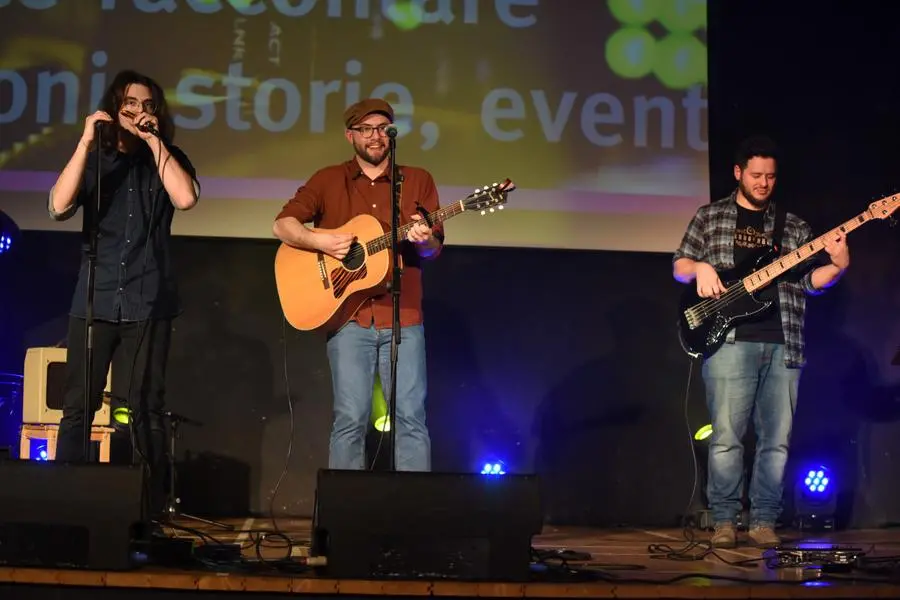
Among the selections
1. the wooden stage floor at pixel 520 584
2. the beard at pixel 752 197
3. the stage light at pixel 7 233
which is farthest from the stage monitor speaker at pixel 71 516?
the beard at pixel 752 197

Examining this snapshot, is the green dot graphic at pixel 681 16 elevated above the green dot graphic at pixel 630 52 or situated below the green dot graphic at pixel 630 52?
above

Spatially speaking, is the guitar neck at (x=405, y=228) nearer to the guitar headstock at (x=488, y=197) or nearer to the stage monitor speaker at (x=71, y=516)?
the guitar headstock at (x=488, y=197)

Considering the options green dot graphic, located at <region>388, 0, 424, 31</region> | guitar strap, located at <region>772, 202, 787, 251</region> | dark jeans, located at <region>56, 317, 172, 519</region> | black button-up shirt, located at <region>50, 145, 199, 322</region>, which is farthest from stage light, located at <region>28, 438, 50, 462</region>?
guitar strap, located at <region>772, 202, 787, 251</region>

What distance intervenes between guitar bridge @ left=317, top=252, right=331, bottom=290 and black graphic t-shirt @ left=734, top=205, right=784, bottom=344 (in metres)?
1.83

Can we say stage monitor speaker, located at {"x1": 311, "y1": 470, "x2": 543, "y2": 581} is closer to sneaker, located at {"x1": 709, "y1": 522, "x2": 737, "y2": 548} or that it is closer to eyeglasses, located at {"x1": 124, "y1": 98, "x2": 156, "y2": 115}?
sneaker, located at {"x1": 709, "y1": 522, "x2": 737, "y2": 548}

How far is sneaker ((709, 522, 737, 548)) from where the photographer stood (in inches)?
183

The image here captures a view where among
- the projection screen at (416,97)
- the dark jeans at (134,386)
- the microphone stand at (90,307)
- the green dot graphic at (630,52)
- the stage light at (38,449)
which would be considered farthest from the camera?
the green dot graphic at (630,52)

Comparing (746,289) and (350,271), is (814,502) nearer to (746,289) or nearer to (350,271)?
(746,289)

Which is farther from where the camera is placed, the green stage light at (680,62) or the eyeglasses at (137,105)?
the green stage light at (680,62)

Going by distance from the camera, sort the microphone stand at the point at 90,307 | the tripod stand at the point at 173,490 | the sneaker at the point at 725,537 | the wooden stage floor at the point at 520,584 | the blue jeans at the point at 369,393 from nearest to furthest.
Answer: the wooden stage floor at the point at 520,584 < the microphone stand at the point at 90,307 < the blue jeans at the point at 369,393 < the sneaker at the point at 725,537 < the tripod stand at the point at 173,490

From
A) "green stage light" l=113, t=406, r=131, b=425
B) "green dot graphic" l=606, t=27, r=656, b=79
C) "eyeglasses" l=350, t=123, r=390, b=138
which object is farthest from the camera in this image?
"green dot graphic" l=606, t=27, r=656, b=79

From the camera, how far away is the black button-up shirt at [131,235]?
4.17 metres

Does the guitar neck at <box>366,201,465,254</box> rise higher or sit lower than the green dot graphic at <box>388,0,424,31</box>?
lower

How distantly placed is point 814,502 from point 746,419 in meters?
1.51
